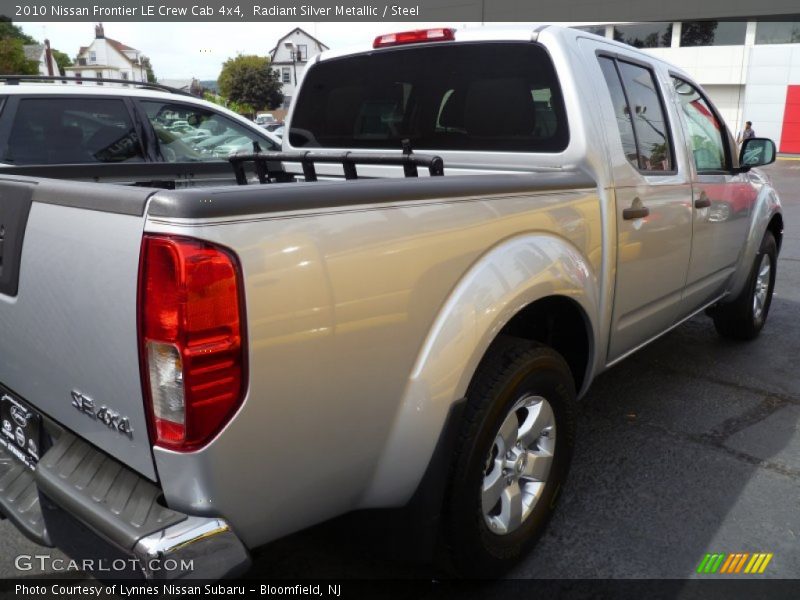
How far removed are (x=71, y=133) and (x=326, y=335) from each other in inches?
178

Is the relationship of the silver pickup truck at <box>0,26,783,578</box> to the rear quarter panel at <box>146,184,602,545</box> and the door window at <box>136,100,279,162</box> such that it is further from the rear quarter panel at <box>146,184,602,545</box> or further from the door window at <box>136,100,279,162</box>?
the door window at <box>136,100,279,162</box>

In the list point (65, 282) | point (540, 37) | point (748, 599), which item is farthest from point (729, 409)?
point (65, 282)

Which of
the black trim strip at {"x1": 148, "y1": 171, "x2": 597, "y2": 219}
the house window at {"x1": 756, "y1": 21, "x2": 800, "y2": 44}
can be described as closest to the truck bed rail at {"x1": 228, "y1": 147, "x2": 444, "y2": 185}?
the black trim strip at {"x1": 148, "y1": 171, "x2": 597, "y2": 219}

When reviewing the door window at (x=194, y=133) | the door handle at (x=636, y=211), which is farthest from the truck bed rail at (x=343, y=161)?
the door window at (x=194, y=133)

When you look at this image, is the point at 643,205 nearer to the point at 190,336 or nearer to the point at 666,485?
the point at 666,485

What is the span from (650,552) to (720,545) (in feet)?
0.93

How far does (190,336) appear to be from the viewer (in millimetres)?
1441

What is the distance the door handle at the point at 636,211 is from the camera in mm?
2797

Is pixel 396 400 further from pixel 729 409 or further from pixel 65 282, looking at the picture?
pixel 729 409

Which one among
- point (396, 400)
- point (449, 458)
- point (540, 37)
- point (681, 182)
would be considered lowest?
point (449, 458)

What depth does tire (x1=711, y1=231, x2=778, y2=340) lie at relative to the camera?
455cm

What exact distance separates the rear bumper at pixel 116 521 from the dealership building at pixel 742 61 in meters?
33.9

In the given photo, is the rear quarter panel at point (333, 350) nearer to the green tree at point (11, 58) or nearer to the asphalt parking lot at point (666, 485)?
the asphalt parking lot at point (666, 485)

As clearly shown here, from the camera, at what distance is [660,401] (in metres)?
3.91
